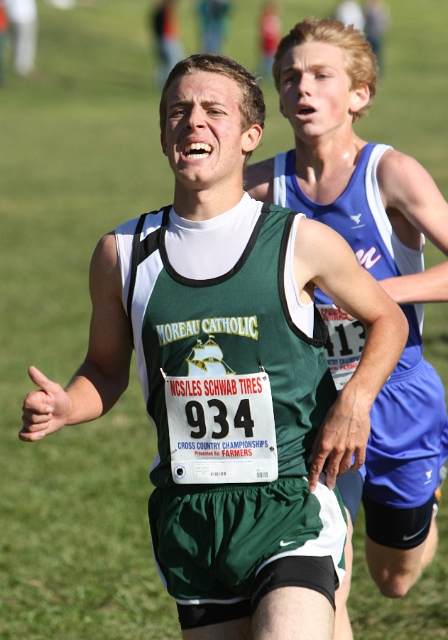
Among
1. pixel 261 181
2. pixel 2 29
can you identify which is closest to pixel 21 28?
pixel 2 29

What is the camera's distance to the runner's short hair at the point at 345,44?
149 inches

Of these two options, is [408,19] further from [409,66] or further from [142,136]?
[142,136]

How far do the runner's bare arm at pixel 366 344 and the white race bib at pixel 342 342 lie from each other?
721 mm

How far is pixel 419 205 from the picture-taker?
358 centimetres

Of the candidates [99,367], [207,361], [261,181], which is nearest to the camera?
[207,361]

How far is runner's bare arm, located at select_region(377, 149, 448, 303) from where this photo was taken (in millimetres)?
3535

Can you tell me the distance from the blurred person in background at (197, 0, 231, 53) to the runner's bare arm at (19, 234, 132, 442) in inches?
1200

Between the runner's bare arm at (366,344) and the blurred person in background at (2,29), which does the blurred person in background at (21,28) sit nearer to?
the blurred person in background at (2,29)

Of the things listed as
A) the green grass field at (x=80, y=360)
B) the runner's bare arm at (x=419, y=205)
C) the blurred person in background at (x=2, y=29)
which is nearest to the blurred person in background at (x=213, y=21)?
the green grass field at (x=80, y=360)

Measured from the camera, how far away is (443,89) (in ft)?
100

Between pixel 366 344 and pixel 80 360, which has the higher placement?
pixel 366 344

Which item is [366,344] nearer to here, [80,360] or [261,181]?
[261,181]

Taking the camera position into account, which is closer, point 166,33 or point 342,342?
point 342,342

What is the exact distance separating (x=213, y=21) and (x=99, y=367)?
31.6 m
